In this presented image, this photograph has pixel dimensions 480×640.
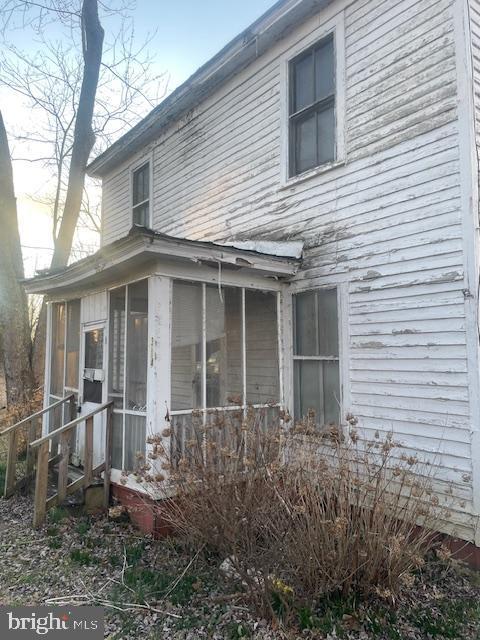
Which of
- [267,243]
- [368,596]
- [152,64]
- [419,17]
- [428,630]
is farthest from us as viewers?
[152,64]

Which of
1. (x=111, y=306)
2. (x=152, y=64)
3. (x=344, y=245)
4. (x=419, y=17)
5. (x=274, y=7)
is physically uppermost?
(x=152, y=64)

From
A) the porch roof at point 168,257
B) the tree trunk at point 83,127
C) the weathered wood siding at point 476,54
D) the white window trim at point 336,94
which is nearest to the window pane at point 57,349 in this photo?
the porch roof at point 168,257

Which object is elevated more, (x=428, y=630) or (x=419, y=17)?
(x=419, y=17)

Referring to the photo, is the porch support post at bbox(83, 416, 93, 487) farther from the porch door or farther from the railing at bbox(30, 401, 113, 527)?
the porch door

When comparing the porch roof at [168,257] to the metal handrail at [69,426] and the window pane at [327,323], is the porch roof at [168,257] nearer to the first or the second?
the window pane at [327,323]

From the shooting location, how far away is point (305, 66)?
6230mm

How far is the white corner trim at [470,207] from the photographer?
13.6ft

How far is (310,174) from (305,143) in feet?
1.96

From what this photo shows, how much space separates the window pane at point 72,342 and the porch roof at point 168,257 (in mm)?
575

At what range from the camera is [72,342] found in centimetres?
733

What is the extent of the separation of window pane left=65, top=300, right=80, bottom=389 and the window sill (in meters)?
3.83

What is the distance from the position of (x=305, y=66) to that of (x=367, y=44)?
1.11m

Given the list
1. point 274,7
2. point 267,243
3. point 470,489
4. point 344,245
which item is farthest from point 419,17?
point 470,489

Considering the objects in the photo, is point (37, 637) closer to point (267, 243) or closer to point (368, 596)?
point (368, 596)
